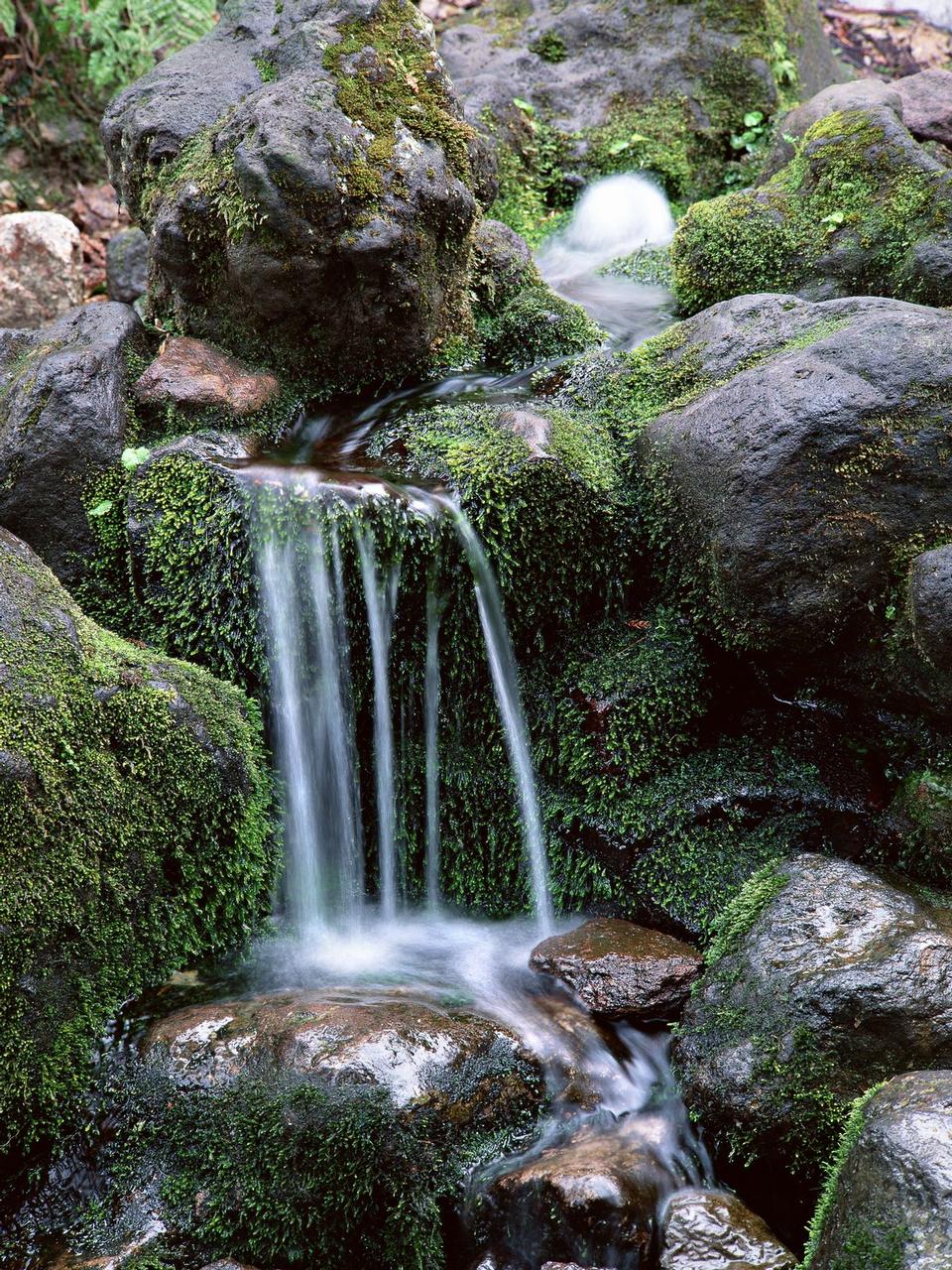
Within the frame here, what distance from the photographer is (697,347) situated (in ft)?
15.4

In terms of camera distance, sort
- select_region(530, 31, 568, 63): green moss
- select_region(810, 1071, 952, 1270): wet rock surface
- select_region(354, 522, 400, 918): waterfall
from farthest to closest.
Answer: select_region(530, 31, 568, 63): green moss
select_region(354, 522, 400, 918): waterfall
select_region(810, 1071, 952, 1270): wet rock surface

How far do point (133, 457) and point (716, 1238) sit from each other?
3.59 meters

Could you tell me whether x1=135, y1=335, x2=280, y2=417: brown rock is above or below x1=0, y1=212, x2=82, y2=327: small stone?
below

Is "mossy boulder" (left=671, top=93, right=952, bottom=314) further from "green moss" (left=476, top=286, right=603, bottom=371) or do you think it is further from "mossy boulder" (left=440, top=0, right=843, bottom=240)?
"mossy boulder" (left=440, top=0, right=843, bottom=240)

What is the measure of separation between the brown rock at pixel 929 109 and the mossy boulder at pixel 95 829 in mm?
5401

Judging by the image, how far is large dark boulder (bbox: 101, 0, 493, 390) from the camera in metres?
4.51

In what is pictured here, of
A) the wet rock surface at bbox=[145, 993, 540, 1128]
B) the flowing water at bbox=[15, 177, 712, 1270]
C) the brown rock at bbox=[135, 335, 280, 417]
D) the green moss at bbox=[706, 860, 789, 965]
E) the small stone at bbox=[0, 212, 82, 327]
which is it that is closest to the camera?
the wet rock surface at bbox=[145, 993, 540, 1128]

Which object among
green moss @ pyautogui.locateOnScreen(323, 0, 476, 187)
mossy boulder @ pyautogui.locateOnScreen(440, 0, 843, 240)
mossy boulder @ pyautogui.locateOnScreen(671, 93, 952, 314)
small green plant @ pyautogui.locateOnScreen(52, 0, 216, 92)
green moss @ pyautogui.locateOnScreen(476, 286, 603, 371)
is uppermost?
small green plant @ pyautogui.locateOnScreen(52, 0, 216, 92)

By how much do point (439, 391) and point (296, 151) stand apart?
126 cm

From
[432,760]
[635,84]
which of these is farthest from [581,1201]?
[635,84]

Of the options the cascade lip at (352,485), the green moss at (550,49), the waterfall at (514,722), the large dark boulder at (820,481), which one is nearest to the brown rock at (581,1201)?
the waterfall at (514,722)

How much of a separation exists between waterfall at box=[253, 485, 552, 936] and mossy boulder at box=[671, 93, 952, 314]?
2.50 m

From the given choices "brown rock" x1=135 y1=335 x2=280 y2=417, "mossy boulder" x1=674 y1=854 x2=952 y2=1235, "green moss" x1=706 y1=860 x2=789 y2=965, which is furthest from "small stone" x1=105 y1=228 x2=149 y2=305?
"mossy boulder" x1=674 y1=854 x2=952 y2=1235

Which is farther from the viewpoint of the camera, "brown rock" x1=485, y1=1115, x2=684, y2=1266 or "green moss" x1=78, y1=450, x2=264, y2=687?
"green moss" x1=78, y1=450, x2=264, y2=687
